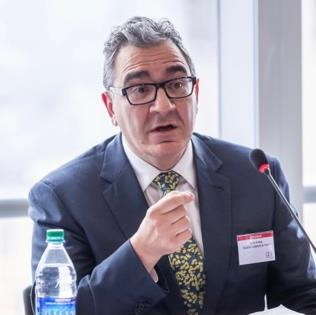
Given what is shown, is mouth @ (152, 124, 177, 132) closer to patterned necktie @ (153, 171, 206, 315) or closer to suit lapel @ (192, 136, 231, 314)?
suit lapel @ (192, 136, 231, 314)

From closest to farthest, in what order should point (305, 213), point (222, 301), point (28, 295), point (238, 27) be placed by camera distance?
point (28, 295) → point (222, 301) → point (238, 27) → point (305, 213)

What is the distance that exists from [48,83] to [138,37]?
0.80 meters

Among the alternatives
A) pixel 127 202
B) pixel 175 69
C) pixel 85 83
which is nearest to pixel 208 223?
pixel 127 202

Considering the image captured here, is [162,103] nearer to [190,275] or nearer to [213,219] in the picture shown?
[213,219]

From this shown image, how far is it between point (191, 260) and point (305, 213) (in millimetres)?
1374

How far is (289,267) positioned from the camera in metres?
2.14

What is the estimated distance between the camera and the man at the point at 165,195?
2.02 meters

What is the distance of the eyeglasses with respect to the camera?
2.06 meters

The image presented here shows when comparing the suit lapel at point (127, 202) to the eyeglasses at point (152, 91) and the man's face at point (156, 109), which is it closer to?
the man's face at point (156, 109)

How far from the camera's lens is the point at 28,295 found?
191 centimetres

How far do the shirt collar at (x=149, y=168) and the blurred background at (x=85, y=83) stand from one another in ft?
2.24

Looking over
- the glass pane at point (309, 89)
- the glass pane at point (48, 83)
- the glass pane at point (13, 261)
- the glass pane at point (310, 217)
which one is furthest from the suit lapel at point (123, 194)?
the glass pane at point (310, 217)

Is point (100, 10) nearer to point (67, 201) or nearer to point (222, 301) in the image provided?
point (67, 201)

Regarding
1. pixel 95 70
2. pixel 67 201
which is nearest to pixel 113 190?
pixel 67 201
